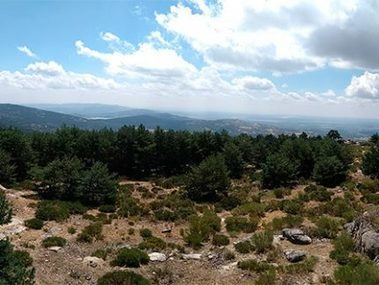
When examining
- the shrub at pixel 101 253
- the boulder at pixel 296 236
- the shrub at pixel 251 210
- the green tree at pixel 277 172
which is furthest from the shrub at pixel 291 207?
the shrub at pixel 101 253

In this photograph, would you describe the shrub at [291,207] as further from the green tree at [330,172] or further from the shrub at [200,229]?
the green tree at [330,172]

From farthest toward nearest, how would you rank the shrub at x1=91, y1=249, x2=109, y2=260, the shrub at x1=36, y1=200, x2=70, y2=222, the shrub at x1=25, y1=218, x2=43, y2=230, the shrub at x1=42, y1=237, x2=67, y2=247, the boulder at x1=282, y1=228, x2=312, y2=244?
the shrub at x1=36, y1=200, x2=70, y2=222
the shrub at x1=25, y1=218, x2=43, y2=230
the shrub at x1=42, y1=237, x2=67, y2=247
the boulder at x1=282, y1=228, x2=312, y2=244
the shrub at x1=91, y1=249, x2=109, y2=260

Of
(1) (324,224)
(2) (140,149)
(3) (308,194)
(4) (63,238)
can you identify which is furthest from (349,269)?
(2) (140,149)

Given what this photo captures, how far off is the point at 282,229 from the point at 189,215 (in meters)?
8.63

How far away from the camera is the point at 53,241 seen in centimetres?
2222

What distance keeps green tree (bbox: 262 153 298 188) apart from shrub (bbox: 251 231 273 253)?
1877 centimetres

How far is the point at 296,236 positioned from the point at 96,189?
18.9m

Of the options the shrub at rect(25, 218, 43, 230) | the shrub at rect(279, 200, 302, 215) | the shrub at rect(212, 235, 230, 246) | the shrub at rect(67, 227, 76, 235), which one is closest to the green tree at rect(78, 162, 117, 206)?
the shrub at rect(25, 218, 43, 230)

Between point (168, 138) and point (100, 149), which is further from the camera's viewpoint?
Result: point (168, 138)

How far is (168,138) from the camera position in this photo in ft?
180

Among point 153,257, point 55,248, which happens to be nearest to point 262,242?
point 153,257

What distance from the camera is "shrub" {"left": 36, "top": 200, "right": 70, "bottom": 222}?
27.8 meters

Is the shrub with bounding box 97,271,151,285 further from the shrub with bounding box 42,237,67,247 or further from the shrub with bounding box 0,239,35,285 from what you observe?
the shrub with bounding box 42,237,67,247

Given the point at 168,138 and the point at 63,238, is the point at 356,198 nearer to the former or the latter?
the point at 63,238
